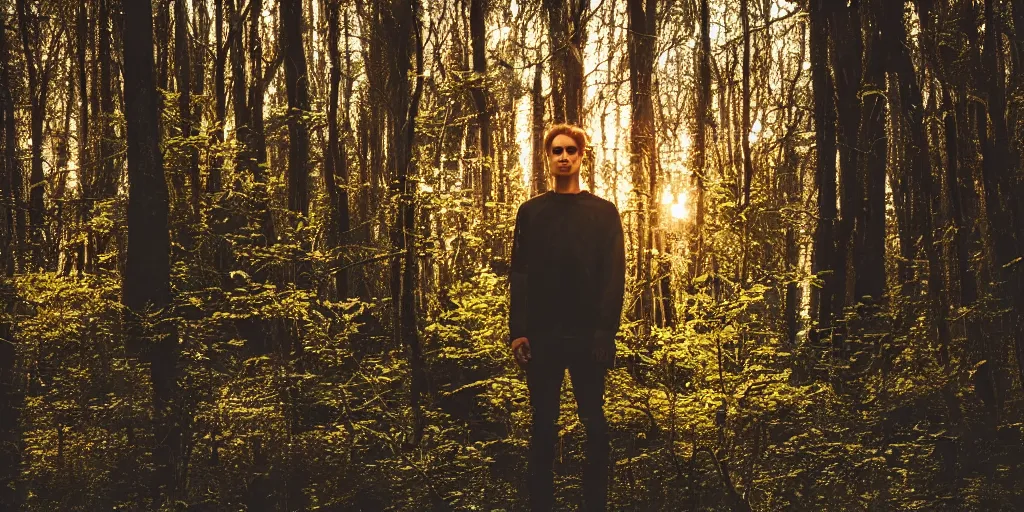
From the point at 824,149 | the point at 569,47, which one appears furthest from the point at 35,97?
the point at 824,149

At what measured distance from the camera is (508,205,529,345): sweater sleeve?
525 centimetres

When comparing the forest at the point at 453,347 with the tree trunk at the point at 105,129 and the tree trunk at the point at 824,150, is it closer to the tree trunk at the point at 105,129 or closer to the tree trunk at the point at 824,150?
the tree trunk at the point at 824,150

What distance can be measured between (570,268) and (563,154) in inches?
26.0

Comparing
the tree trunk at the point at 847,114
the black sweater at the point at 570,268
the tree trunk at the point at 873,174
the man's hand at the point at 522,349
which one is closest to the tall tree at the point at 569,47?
the tree trunk at the point at 847,114

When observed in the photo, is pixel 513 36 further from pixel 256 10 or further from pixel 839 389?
pixel 839 389

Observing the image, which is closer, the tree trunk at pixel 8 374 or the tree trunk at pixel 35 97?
the tree trunk at pixel 8 374

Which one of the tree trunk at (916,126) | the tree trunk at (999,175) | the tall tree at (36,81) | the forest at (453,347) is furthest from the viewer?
the tall tree at (36,81)

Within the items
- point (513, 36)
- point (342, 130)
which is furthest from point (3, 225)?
point (342, 130)

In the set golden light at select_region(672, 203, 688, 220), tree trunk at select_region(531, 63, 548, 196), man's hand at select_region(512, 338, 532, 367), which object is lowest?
man's hand at select_region(512, 338, 532, 367)

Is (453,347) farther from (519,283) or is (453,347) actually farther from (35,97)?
(35,97)

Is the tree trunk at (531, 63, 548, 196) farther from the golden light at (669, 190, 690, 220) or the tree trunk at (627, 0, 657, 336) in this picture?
the golden light at (669, 190, 690, 220)

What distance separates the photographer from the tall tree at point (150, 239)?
6.46m

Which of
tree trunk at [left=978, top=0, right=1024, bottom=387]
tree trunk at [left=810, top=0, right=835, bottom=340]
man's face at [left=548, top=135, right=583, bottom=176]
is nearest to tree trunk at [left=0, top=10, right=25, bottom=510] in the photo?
man's face at [left=548, top=135, right=583, bottom=176]

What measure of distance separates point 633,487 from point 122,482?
370 centimetres
